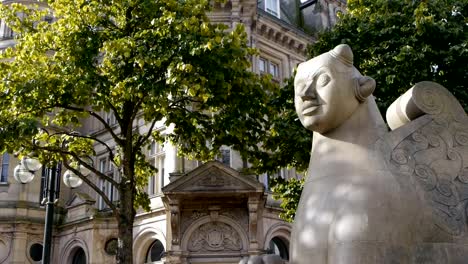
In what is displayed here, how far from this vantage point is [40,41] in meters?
13.0

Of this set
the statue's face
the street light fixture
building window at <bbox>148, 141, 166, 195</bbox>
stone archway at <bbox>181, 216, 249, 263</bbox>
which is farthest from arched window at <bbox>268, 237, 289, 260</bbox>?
the statue's face

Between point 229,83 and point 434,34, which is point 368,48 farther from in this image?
point 229,83

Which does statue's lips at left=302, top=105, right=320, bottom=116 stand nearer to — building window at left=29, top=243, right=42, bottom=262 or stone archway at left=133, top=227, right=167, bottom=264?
stone archway at left=133, top=227, right=167, bottom=264

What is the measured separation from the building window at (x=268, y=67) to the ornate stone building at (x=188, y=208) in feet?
0.18

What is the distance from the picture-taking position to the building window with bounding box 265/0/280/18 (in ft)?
93.1

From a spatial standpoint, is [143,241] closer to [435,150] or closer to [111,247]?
[111,247]

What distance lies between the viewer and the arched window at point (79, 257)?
2438 centimetres

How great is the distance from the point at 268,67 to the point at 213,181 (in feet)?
29.8

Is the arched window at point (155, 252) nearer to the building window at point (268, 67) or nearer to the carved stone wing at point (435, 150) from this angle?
the building window at point (268, 67)

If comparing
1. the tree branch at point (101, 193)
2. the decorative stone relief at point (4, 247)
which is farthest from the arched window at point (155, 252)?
the tree branch at point (101, 193)

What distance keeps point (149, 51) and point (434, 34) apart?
7.02 m

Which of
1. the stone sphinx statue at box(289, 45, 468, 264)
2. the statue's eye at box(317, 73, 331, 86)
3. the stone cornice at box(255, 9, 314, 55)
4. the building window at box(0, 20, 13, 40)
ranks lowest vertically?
the stone sphinx statue at box(289, 45, 468, 264)

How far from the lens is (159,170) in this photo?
891 inches

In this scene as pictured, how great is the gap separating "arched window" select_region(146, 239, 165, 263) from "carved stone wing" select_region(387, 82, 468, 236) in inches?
708
